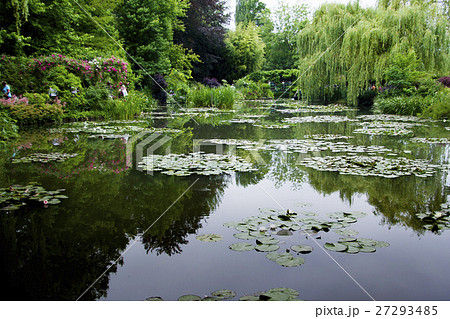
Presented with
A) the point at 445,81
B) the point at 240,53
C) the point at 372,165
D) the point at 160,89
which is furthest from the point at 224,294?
the point at 240,53

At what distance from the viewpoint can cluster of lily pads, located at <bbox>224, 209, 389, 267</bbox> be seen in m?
1.98

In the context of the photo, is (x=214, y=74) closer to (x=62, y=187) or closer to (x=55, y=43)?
(x=55, y=43)

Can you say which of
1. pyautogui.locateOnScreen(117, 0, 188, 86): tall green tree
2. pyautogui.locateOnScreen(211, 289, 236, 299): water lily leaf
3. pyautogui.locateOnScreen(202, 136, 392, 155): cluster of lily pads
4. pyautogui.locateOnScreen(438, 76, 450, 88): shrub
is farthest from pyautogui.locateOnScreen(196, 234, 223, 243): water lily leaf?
pyautogui.locateOnScreen(117, 0, 188, 86): tall green tree

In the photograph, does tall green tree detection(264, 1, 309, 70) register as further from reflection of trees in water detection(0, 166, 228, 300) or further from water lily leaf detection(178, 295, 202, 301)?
water lily leaf detection(178, 295, 202, 301)

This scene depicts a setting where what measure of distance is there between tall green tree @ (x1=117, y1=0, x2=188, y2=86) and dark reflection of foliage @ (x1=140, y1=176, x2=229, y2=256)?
588 inches

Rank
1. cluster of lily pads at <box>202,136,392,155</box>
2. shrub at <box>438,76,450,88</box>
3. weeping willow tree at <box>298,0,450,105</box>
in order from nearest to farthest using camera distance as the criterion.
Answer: cluster of lily pads at <box>202,136,392,155</box> < shrub at <box>438,76,450,88</box> < weeping willow tree at <box>298,0,450,105</box>

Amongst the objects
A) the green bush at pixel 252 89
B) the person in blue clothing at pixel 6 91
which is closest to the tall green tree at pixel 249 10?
the green bush at pixel 252 89

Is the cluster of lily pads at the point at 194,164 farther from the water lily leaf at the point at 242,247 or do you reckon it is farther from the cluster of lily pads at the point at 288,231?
the water lily leaf at the point at 242,247

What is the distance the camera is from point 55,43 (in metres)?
10.9

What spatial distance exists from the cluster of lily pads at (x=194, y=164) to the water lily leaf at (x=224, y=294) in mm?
2202
